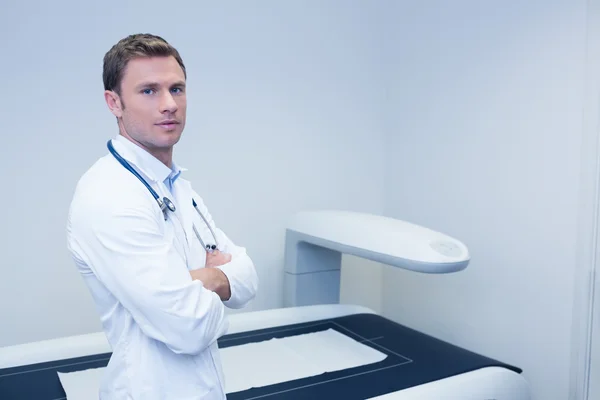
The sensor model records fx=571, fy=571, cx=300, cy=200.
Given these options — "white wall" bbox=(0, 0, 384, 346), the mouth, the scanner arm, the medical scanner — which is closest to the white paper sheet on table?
the medical scanner

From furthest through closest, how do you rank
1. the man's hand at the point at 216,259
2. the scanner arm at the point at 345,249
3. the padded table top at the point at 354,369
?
the scanner arm at the point at 345,249, the padded table top at the point at 354,369, the man's hand at the point at 216,259

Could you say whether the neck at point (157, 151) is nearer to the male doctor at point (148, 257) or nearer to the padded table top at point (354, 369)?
the male doctor at point (148, 257)

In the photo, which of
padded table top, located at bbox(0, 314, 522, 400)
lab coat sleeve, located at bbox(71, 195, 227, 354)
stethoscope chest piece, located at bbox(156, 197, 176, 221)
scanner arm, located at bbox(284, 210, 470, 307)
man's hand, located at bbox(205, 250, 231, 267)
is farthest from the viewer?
scanner arm, located at bbox(284, 210, 470, 307)

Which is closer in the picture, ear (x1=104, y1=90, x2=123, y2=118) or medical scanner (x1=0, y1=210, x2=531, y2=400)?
ear (x1=104, y1=90, x2=123, y2=118)

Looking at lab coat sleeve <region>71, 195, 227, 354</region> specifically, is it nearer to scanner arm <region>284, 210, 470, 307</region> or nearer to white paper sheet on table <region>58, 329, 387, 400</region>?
white paper sheet on table <region>58, 329, 387, 400</region>

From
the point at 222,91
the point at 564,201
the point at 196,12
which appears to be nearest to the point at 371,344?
the point at 564,201

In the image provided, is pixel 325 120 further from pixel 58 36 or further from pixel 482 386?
pixel 482 386

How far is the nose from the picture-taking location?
1.15 m

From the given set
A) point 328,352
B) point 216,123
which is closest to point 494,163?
point 328,352

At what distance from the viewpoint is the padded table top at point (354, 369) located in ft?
4.99

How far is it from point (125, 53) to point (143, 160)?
22 centimetres

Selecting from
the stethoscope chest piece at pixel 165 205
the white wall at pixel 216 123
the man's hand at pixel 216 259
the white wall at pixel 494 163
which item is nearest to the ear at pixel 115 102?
the stethoscope chest piece at pixel 165 205

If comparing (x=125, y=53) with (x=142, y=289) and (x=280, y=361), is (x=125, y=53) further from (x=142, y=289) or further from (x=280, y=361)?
(x=280, y=361)

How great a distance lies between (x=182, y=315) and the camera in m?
1.02
